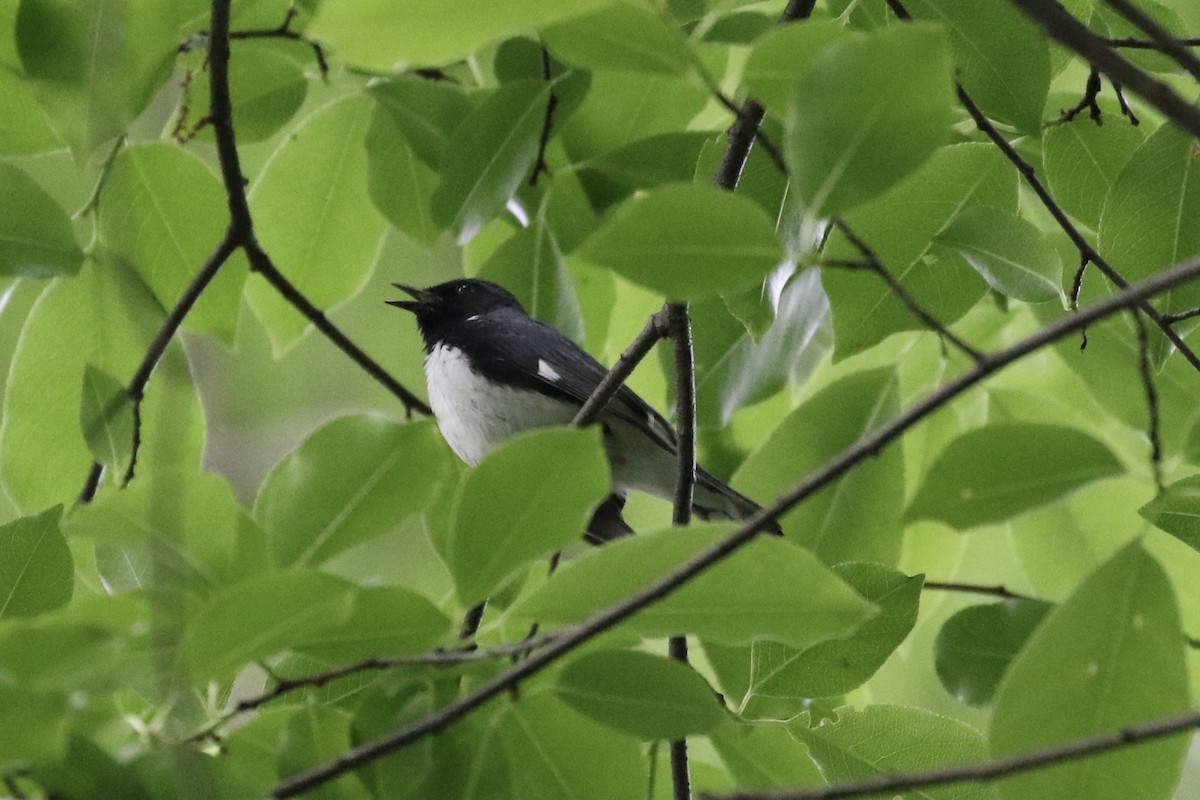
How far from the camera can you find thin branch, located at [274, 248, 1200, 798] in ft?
3.15

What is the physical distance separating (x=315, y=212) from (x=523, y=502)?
1.17 m

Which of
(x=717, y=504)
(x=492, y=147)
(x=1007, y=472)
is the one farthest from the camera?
(x=717, y=504)

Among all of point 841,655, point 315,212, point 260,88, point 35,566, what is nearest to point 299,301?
point 315,212

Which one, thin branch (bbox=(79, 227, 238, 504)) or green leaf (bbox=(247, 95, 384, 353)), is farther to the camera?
green leaf (bbox=(247, 95, 384, 353))

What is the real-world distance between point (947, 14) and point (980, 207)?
0.84 feet

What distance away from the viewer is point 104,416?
1713 millimetres

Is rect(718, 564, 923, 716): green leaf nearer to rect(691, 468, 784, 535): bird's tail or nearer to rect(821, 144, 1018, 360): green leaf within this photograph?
rect(821, 144, 1018, 360): green leaf

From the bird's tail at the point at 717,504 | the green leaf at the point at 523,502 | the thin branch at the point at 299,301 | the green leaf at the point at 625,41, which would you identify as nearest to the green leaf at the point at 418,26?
the green leaf at the point at 625,41

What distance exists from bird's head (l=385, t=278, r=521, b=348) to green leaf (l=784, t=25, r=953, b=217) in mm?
2551

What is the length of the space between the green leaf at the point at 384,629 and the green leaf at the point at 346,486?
0.09 metres

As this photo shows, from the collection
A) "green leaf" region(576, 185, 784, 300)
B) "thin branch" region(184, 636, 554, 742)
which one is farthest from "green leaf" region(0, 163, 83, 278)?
"green leaf" region(576, 185, 784, 300)

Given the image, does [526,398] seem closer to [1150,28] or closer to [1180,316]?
[1180,316]

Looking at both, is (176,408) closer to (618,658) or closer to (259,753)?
(259,753)

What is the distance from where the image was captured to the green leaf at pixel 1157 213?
174 cm
